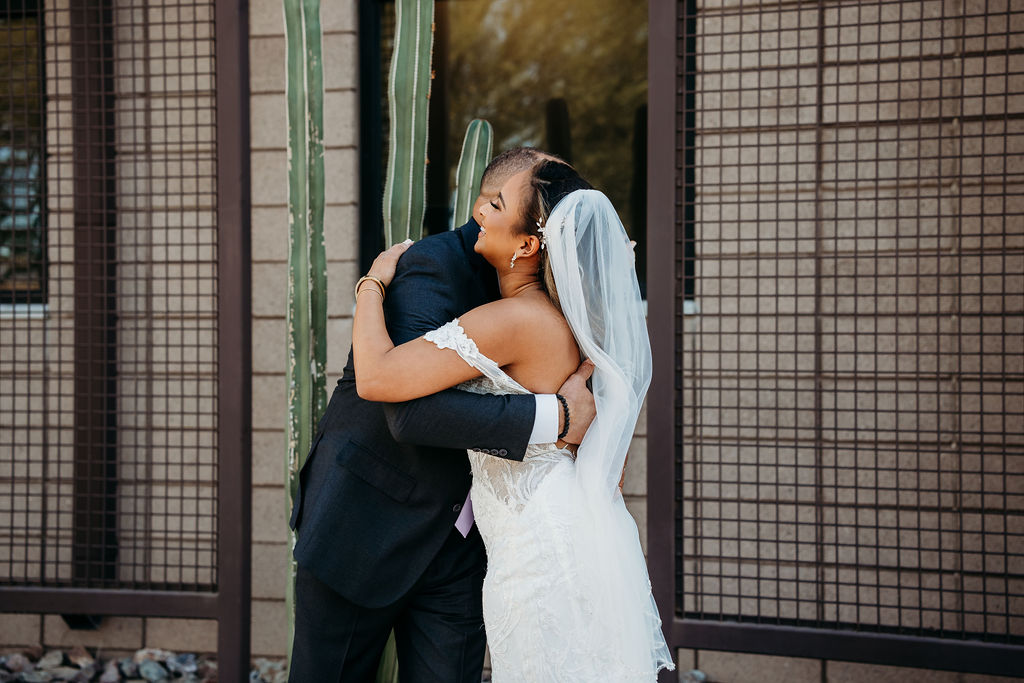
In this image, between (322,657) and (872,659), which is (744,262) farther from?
(322,657)

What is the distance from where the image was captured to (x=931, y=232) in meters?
3.37

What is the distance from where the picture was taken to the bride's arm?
5.44ft

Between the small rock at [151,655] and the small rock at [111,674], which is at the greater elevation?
the small rock at [151,655]

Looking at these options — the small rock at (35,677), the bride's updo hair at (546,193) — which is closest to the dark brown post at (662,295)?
the bride's updo hair at (546,193)

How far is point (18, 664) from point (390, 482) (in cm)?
314

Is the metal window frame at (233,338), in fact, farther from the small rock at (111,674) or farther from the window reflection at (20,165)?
the window reflection at (20,165)

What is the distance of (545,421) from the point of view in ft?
5.73

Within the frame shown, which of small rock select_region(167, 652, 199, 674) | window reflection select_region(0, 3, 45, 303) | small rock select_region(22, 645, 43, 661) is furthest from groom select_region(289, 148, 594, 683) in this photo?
window reflection select_region(0, 3, 45, 303)

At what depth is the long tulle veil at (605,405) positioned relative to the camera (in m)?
1.76

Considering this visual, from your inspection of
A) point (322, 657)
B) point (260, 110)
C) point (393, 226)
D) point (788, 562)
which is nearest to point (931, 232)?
point (788, 562)

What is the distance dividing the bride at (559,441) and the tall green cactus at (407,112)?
63 centimetres

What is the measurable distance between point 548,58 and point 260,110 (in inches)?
61.9

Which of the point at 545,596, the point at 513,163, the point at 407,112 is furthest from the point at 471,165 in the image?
the point at 545,596

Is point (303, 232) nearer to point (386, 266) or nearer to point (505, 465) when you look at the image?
point (386, 266)
